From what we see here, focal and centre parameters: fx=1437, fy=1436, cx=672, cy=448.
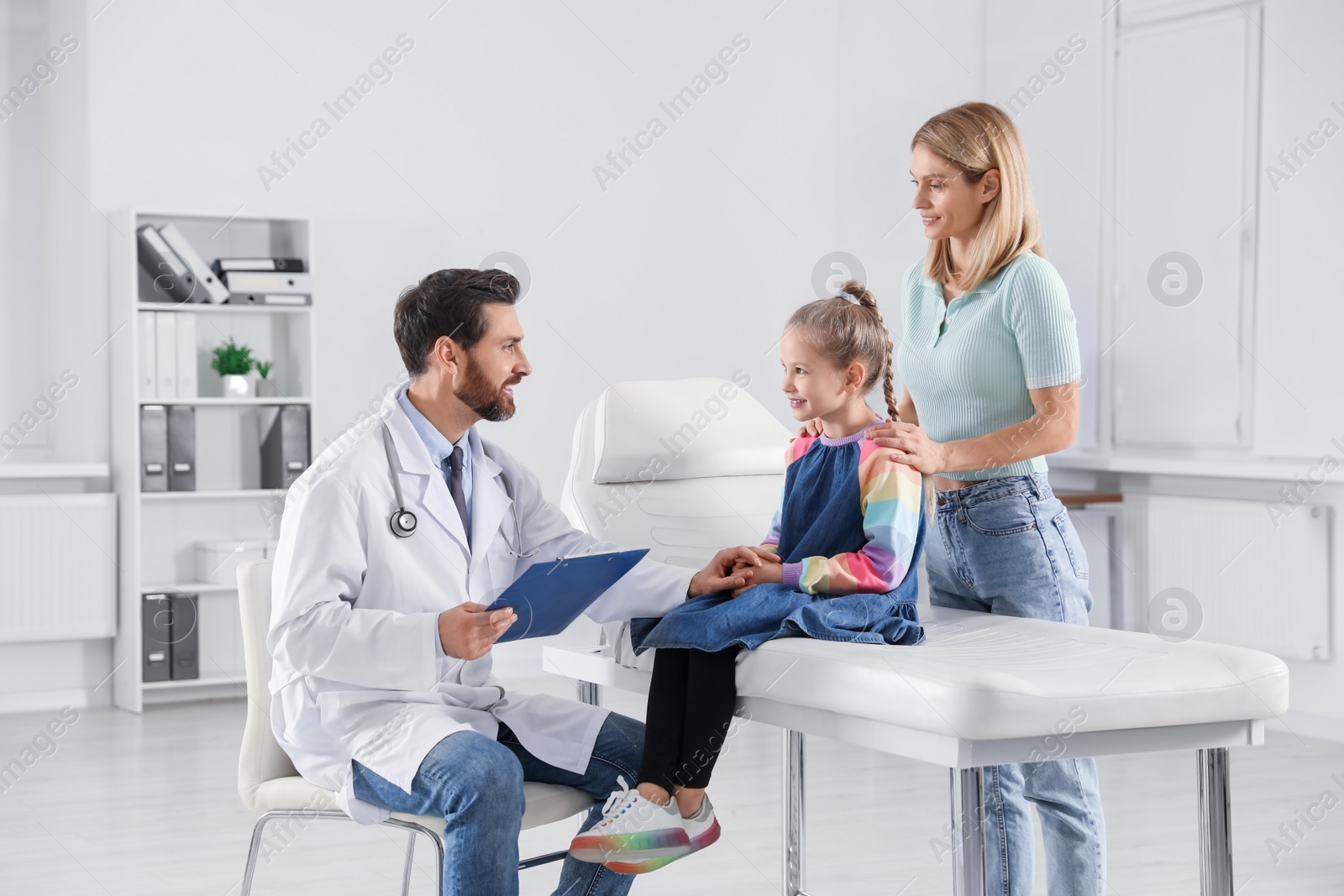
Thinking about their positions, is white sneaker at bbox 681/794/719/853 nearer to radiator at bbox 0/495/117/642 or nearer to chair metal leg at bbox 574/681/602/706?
chair metal leg at bbox 574/681/602/706

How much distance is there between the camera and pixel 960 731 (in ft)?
4.92

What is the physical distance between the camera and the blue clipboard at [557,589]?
1610mm

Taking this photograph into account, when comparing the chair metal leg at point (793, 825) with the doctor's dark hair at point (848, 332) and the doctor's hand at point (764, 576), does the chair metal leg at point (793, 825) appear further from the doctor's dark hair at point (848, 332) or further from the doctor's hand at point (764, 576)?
the doctor's dark hair at point (848, 332)

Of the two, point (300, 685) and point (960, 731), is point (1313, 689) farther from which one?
point (300, 685)

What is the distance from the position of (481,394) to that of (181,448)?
3050mm

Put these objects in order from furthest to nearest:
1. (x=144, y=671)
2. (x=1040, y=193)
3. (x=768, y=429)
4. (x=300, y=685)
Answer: (x=1040, y=193)
(x=144, y=671)
(x=768, y=429)
(x=300, y=685)

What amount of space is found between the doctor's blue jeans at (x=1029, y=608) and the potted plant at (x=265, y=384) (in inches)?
129

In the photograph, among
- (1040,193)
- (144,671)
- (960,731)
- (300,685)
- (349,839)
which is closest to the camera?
(960,731)

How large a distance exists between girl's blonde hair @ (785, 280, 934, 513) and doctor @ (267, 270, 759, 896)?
0.29 meters

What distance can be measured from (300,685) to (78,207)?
139 inches

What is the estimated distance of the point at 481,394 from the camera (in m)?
1.89

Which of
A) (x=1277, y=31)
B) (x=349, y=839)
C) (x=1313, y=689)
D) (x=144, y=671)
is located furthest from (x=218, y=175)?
(x=1313, y=689)

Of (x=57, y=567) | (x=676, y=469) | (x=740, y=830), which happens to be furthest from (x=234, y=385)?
(x=676, y=469)

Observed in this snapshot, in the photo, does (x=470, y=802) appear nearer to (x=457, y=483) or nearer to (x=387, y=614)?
(x=387, y=614)
